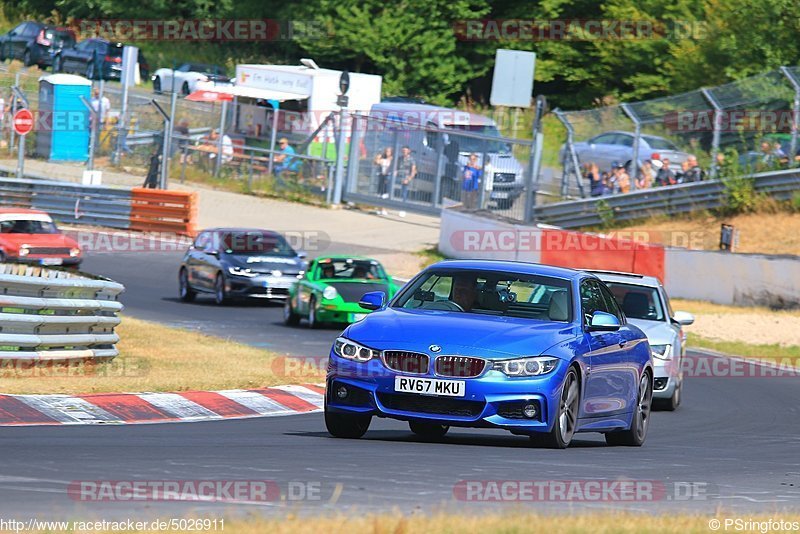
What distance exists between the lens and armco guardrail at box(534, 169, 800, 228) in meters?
32.5

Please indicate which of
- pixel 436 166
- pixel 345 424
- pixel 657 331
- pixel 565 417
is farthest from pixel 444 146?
pixel 565 417

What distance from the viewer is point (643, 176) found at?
34188mm

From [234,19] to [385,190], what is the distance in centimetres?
2708

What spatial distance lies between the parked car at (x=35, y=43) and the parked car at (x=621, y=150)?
97.5ft

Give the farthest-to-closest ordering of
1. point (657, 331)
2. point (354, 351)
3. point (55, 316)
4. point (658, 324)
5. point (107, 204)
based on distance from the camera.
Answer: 1. point (107, 204)
2. point (658, 324)
3. point (657, 331)
4. point (55, 316)
5. point (354, 351)

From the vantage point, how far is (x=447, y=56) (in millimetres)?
58000

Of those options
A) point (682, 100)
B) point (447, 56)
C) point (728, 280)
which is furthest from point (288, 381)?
point (447, 56)

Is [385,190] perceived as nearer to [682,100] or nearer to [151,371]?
[682,100]

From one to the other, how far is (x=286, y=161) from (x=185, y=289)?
45.8 ft

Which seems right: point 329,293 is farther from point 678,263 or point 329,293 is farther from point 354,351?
point 354,351

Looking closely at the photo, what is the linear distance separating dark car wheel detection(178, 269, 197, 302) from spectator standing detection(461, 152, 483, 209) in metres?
10.0

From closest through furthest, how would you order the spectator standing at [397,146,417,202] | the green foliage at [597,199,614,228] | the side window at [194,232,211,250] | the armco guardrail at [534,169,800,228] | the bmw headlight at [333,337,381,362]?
the bmw headlight at [333,337,381,362] < the side window at [194,232,211,250] < the armco guardrail at [534,169,800,228] < the green foliage at [597,199,614,228] < the spectator standing at [397,146,417,202]

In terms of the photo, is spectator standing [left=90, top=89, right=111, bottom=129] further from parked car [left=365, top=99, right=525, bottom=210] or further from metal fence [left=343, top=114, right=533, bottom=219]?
parked car [left=365, top=99, right=525, bottom=210]

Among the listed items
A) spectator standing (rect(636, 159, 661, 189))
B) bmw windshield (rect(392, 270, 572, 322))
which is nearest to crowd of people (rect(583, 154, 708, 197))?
spectator standing (rect(636, 159, 661, 189))
